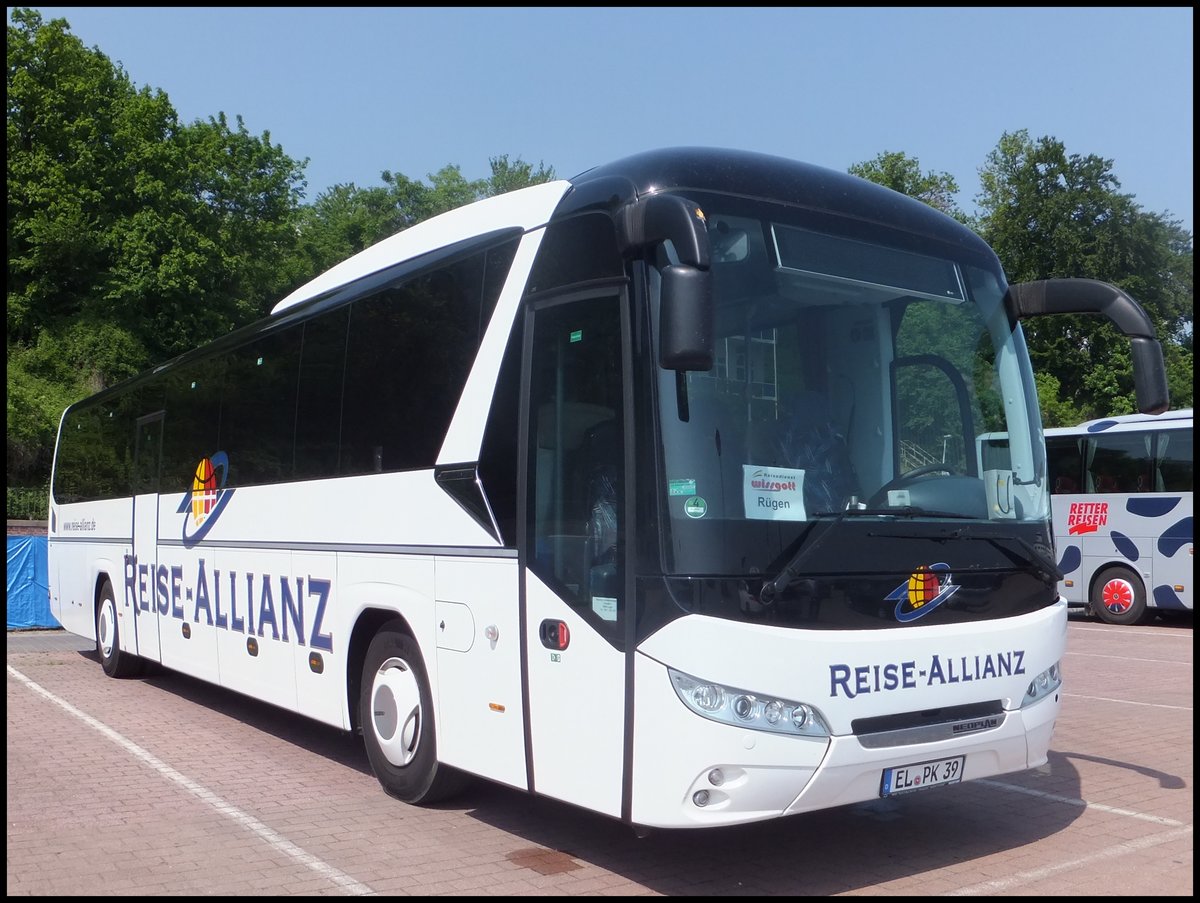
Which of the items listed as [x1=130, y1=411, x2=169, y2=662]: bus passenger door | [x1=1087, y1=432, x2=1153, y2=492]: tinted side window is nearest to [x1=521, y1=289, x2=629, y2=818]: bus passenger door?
[x1=130, y1=411, x2=169, y2=662]: bus passenger door

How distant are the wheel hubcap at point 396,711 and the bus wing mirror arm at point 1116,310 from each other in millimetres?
4170

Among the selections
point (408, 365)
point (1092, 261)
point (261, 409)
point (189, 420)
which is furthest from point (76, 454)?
point (1092, 261)

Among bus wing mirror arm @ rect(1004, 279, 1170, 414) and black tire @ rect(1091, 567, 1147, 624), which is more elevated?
bus wing mirror arm @ rect(1004, 279, 1170, 414)

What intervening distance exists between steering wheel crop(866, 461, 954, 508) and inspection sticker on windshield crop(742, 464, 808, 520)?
43 cm

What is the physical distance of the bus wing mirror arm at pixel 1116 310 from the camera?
6.50m

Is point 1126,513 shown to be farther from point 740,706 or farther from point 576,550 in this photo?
point 740,706

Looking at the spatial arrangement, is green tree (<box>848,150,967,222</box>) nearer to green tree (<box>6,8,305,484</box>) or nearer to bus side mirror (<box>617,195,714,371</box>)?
green tree (<box>6,8,305,484</box>)

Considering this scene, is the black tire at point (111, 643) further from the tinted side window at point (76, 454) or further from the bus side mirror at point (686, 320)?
the bus side mirror at point (686, 320)

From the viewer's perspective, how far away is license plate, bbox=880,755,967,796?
5523 millimetres

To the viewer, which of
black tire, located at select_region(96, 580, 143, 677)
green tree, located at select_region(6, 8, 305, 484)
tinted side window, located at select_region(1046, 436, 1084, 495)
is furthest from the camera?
green tree, located at select_region(6, 8, 305, 484)

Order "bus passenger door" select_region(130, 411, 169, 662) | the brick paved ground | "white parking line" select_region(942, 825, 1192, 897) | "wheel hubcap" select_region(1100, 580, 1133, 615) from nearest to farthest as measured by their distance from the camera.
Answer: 1. "white parking line" select_region(942, 825, 1192, 897)
2. the brick paved ground
3. "bus passenger door" select_region(130, 411, 169, 662)
4. "wheel hubcap" select_region(1100, 580, 1133, 615)

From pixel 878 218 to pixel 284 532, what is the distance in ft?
16.8

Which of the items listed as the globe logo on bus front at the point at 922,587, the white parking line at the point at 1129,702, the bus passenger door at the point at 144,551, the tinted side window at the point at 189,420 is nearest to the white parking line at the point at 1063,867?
the globe logo on bus front at the point at 922,587

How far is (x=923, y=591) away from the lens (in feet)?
18.9
